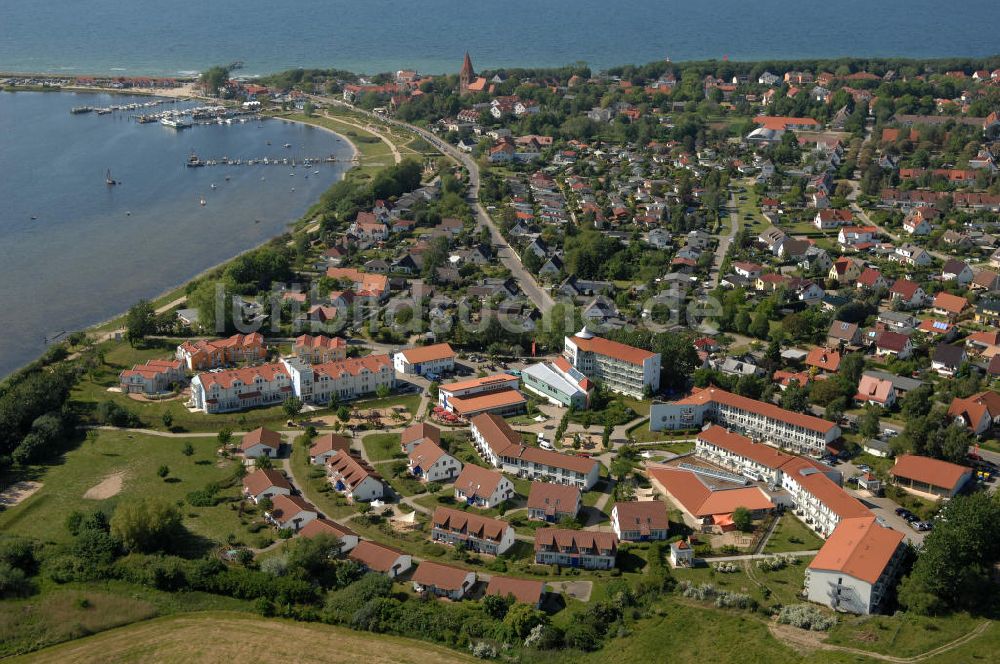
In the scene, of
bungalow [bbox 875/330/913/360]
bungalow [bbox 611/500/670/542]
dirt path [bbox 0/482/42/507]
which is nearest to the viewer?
bungalow [bbox 611/500/670/542]

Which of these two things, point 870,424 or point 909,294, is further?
point 909,294

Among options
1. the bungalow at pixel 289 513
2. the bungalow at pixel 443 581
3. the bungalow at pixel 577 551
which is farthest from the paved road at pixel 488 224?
the bungalow at pixel 443 581

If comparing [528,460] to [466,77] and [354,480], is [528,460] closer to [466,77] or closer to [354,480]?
[354,480]

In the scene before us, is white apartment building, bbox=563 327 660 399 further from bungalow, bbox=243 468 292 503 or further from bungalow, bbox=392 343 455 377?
bungalow, bbox=243 468 292 503

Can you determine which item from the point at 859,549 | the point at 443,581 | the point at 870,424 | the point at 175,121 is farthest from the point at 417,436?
the point at 175,121

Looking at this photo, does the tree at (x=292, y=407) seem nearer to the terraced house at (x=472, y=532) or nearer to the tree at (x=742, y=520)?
the terraced house at (x=472, y=532)

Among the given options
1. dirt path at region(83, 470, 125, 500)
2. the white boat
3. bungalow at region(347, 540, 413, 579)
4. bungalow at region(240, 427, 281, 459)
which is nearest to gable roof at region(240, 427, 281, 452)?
bungalow at region(240, 427, 281, 459)

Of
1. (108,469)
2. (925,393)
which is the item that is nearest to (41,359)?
(108,469)
